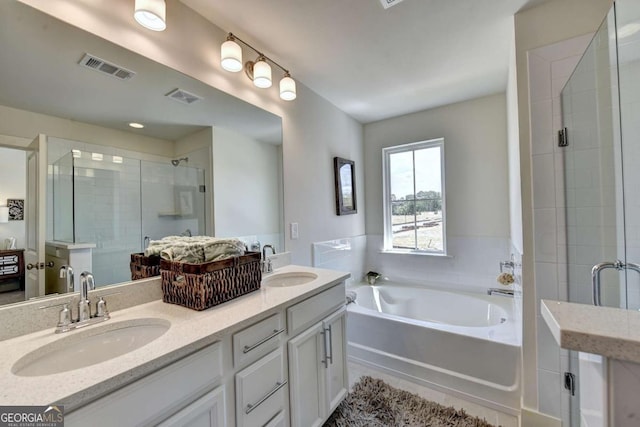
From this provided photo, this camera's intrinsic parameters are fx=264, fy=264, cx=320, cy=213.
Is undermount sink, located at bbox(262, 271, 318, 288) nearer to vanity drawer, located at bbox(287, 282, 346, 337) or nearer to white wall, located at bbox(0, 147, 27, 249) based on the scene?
vanity drawer, located at bbox(287, 282, 346, 337)

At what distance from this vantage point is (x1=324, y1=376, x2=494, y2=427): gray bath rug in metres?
1.58

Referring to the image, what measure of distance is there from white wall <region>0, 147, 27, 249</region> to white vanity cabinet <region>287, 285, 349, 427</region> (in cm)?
109

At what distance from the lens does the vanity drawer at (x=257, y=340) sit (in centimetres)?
100

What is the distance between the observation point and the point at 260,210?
1.91 metres

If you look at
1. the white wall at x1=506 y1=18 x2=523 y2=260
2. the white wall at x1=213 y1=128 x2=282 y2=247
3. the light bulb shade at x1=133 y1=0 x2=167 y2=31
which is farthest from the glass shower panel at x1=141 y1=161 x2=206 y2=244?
the white wall at x1=506 y1=18 x2=523 y2=260

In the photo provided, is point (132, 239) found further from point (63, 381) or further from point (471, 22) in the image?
point (471, 22)

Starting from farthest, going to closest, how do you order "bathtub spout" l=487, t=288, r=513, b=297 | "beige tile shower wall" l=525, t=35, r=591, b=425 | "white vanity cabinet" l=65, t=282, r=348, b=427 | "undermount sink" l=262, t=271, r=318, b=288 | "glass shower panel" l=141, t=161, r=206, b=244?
"bathtub spout" l=487, t=288, r=513, b=297, "undermount sink" l=262, t=271, r=318, b=288, "beige tile shower wall" l=525, t=35, r=591, b=425, "glass shower panel" l=141, t=161, r=206, b=244, "white vanity cabinet" l=65, t=282, r=348, b=427

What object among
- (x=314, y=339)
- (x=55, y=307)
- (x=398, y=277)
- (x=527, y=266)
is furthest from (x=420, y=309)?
(x=55, y=307)

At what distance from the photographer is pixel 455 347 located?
185 centimetres

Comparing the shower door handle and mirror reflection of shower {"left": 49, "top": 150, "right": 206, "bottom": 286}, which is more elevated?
mirror reflection of shower {"left": 49, "top": 150, "right": 206, "bottom": 286}

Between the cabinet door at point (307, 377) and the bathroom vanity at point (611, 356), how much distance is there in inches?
40.8

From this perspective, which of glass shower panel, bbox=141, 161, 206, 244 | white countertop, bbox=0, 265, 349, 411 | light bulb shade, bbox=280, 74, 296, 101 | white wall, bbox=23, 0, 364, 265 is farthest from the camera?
light bulb shade, bbox=280, 74, 296, 101

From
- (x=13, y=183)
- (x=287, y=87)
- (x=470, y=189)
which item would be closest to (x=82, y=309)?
(x=13, y=183)

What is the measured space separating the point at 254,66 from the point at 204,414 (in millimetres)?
1846
